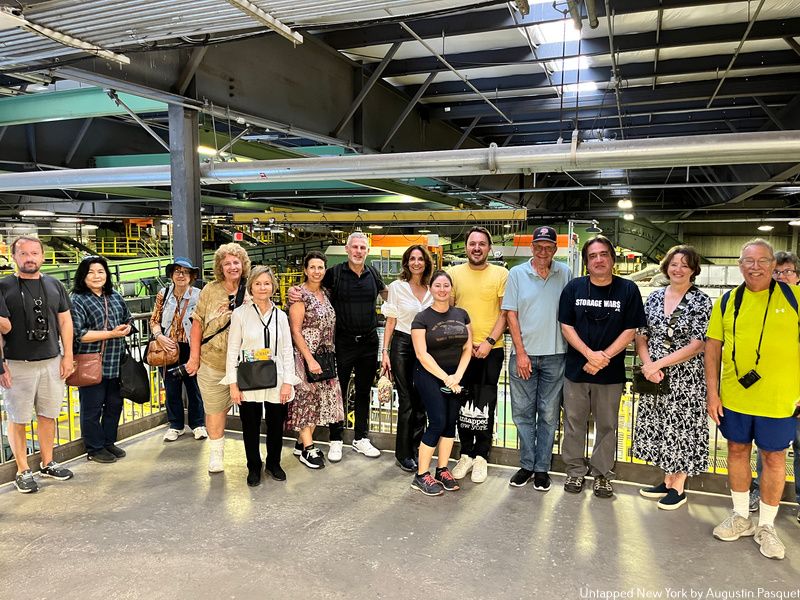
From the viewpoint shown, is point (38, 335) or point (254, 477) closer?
point (38, 335)

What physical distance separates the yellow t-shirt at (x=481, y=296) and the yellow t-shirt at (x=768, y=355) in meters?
1.44

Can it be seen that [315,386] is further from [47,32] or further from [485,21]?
[485,21]

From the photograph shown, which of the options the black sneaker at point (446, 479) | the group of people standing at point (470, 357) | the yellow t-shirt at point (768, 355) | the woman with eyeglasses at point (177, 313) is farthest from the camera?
the woman with eyeglasses at point (177, 313)

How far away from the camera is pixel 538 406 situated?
3.76 m

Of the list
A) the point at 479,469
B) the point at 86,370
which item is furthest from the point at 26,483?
the point at 479,469

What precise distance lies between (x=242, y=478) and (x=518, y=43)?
15.6 ft

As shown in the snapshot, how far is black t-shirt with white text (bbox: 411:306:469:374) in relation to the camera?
3537 mm

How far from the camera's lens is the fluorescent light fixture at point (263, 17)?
8.42 feet

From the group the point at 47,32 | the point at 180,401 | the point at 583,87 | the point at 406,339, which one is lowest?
the point at 180,401

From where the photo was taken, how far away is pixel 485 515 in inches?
131

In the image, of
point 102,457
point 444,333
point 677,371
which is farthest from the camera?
point 102,457

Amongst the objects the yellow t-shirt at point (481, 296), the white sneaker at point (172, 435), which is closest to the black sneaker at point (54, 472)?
the white sneaker at point (172, 435)

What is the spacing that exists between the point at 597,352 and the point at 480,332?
2.64 feet

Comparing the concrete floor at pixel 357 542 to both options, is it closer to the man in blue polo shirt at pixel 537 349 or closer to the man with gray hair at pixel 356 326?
the man in blue polo shirt at pixel 537 349
